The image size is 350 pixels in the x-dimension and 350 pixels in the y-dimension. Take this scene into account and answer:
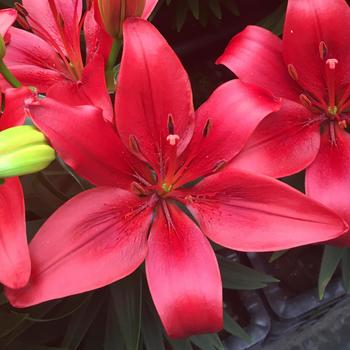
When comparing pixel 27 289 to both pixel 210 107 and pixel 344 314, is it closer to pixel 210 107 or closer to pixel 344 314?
pixel 210 107

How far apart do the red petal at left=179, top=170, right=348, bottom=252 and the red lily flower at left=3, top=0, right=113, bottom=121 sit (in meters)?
0.17

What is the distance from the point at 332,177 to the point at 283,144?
6 centimetres

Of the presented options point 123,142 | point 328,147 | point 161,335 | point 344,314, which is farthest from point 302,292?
point 123,142

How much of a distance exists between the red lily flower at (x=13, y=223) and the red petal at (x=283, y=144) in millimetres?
200

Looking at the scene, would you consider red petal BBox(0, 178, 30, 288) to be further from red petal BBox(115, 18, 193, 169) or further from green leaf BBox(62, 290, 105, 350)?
green leaf BBox(62, 290, 105, 350)

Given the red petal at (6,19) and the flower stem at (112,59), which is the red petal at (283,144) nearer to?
the flower stem at (112,59)

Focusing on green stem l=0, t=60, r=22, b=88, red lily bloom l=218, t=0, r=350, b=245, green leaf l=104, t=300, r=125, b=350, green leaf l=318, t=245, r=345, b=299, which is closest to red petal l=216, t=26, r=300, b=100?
red lily bloom l=218, t=0, r=350, b=245

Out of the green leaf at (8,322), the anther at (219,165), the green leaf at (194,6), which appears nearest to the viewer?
the anther at (219,165)

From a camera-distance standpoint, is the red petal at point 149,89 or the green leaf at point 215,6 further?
the green leaf at point 215,6

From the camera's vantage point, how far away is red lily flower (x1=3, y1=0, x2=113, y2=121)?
1.83 ft

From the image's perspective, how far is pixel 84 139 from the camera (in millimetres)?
443

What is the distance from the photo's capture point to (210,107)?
20.6 inches

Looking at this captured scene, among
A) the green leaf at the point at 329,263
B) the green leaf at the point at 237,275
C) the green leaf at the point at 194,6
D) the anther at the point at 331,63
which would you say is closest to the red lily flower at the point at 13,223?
the anther at the point at 331,63

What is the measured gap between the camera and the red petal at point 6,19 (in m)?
0.54
